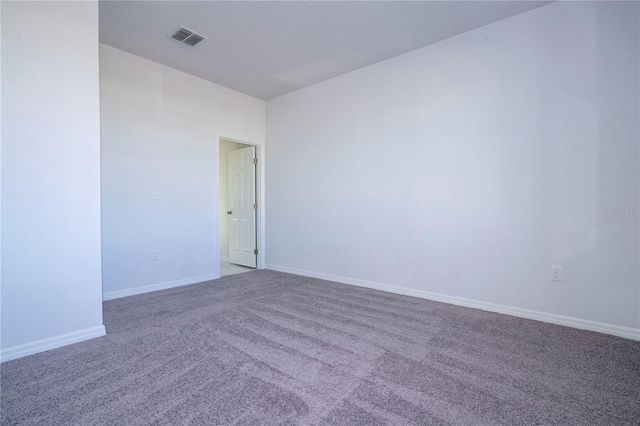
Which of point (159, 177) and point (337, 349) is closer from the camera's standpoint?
point (337, 349)

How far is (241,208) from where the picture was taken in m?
5.11

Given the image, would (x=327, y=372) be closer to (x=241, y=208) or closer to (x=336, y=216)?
(x=336, y=216)

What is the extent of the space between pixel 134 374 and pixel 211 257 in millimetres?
2433

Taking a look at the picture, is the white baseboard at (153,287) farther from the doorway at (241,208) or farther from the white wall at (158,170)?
the doorway at (241,208)

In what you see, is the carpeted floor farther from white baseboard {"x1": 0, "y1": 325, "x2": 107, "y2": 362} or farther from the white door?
the white door

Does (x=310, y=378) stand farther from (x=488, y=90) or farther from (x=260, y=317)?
(x=488, y=90)

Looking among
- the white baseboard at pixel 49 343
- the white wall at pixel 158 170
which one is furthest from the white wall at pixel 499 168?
the white baseboard at pixel 49 343

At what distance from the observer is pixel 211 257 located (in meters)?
4.09

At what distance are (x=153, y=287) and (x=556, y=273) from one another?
4.21m

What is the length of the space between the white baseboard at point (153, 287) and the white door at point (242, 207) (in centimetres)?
95

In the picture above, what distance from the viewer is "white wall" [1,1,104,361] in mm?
1865

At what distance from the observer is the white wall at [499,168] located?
2.27 meters

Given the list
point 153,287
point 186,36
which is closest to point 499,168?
point 186,36

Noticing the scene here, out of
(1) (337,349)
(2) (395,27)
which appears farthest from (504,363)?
(2) (395,27)
